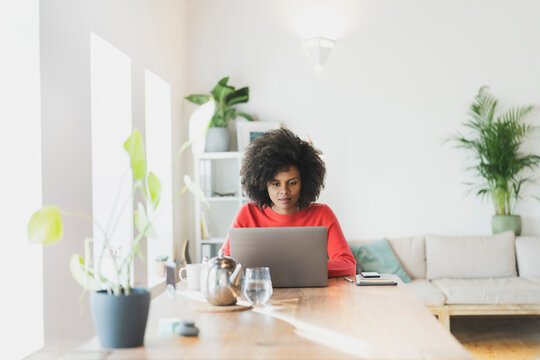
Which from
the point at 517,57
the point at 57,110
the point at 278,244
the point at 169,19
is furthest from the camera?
the point at 517,57

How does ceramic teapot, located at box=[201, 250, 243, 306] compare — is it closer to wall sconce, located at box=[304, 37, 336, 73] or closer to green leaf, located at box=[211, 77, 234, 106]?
green leaf, located at box=[211, 77, 234, 106]

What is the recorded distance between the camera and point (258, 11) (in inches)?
204

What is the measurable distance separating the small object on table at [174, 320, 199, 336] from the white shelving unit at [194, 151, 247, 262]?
3.42 meters

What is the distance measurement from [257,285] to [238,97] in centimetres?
343

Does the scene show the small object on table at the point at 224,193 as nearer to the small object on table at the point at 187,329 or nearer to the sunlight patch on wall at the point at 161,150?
the sunlight patch on wall at the point at 161,150

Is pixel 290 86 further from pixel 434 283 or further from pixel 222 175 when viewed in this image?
pixel 434 283

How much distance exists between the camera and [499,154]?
15.4 ft

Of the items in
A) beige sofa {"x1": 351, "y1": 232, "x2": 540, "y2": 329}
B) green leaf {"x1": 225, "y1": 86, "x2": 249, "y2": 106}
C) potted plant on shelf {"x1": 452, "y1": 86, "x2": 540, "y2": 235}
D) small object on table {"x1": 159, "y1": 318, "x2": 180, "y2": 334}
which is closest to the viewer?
small object on table {"x1": 159, "y1": 318, "x2": 180, "y2": 334}

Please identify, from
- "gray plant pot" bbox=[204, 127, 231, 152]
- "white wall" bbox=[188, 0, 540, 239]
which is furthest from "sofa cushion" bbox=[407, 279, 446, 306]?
"gray plant pot" bbox=[204, 127, 231, 152]

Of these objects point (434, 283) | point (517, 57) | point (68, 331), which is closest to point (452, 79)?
point (517, 57)

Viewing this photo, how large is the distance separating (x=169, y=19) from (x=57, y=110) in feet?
7.37

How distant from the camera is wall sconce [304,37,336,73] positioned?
16.4ft

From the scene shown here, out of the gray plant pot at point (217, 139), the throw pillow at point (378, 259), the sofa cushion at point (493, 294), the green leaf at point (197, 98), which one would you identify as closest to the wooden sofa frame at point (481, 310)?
the sofa cushion at point (493, 294)

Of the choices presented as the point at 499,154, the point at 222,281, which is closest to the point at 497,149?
the point at 499,154
